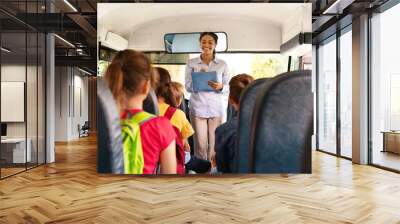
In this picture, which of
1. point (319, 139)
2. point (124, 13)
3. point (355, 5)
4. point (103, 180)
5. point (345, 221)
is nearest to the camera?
point (345, 221)

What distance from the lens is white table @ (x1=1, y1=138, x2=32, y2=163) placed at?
7230 mm

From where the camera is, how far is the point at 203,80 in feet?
16.2

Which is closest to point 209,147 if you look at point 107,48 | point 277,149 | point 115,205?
point 277,149

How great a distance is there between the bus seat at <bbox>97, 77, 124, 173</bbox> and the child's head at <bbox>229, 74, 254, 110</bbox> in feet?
4.42

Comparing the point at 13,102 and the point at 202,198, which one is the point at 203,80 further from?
the point at 13,102

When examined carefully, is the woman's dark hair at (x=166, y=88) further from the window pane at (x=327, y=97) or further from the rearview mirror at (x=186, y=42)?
→ the window pane at (x=327, y=97)

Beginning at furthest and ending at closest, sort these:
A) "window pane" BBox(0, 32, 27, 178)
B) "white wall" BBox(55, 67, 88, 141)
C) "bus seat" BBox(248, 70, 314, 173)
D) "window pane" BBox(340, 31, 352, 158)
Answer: "white wall" BBox(55, 67, 88, 141), "window pane" BBox(340, 31, 352, 158), "window pane" BBox(0, 32, 27, 178), "bus seat" BBox(248, 70, 314, 173)

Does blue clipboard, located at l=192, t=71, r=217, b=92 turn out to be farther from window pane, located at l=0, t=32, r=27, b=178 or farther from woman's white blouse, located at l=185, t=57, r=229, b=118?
window pane, located at l=0, t=32, r=27, b=178

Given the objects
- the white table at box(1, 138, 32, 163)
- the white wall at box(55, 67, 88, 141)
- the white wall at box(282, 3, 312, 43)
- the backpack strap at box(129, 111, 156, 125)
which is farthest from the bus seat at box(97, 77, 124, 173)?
the white wall at box(55, 67, 88, 141)

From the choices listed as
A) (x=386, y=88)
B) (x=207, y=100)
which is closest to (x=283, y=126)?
(x=207, y=100)

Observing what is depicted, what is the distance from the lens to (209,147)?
4.92 meters

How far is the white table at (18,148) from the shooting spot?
7.23 meters

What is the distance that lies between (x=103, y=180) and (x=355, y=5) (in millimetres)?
5189

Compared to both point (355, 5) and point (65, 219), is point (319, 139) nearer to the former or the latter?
point (355, 5)
